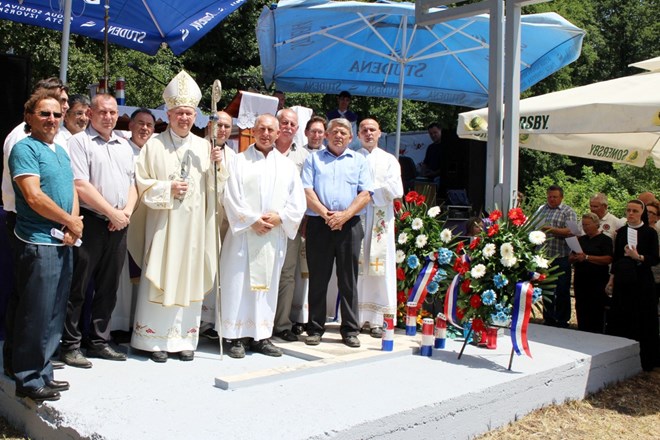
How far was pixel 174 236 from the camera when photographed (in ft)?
17.5

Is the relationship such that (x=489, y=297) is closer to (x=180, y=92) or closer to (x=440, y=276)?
(x=440, y=276)

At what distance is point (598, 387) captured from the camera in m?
6.36

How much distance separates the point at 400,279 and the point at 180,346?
7.43 ft

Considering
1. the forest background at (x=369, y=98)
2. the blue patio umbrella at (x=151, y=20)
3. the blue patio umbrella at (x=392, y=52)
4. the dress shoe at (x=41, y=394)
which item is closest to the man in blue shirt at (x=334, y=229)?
the dress shoe at (x=41, y=394)

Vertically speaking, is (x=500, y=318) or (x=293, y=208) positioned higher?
(x=293, y=208)

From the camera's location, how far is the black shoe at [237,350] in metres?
5.49

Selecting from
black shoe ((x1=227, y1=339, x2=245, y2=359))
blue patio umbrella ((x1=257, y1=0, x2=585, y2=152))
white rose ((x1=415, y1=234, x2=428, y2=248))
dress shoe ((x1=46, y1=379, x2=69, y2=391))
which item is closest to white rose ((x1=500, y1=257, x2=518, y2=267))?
white rose ((x1=415, y1=234, x2=428, y2=248))

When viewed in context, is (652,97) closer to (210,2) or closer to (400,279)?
(400,279)

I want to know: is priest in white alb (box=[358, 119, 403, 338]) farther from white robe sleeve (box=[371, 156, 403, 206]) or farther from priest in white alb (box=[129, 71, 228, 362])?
priest in white alb (box=[129, 71, 228, 362])

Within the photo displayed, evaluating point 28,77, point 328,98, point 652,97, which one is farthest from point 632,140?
point 328,98

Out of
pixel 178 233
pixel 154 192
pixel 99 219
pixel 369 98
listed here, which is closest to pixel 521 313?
pixel 178 233

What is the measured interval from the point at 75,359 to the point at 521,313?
10.4 ft

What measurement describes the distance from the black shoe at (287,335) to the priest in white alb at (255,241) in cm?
40

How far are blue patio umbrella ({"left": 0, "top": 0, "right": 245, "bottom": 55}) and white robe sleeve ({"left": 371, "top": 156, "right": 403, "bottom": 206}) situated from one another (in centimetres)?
263
